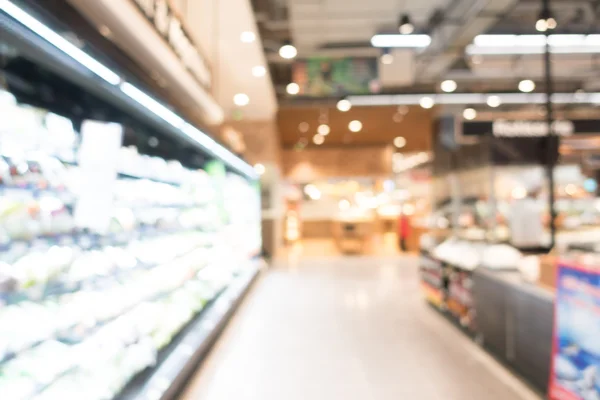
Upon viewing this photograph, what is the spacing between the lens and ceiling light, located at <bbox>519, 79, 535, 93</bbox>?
8406 mm

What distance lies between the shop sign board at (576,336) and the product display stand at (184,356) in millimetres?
2358

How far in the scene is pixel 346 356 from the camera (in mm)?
3715

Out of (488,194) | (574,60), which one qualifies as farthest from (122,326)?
(574,60)

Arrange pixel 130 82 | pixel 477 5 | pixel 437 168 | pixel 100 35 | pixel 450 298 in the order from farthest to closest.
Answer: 1. pixel 437 168
2. pixel 477 5
3. pixel 450 298
4. pixel 130 82
5. pixel 100 35

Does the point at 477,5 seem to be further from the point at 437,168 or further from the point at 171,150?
the point at 171,150

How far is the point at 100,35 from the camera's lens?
1895 millimetres

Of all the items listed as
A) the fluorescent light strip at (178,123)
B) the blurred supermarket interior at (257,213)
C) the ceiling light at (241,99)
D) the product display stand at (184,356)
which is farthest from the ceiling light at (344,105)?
the product display stand at (184,356)

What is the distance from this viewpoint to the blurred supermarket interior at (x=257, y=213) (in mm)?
1866

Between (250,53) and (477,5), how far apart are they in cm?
300

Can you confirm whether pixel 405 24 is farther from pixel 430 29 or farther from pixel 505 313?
pixel 505 313

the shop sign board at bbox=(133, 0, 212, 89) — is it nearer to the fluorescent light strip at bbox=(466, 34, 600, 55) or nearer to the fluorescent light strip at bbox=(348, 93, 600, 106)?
the fluorescent light strip at bbox=(466, 34, 600, 55)

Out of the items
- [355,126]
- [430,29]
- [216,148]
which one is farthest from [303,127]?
[216,148]

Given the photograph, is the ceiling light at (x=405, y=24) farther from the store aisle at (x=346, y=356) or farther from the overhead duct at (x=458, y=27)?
the store aisle at (x=346, y=356)

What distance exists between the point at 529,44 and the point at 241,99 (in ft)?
16.8
